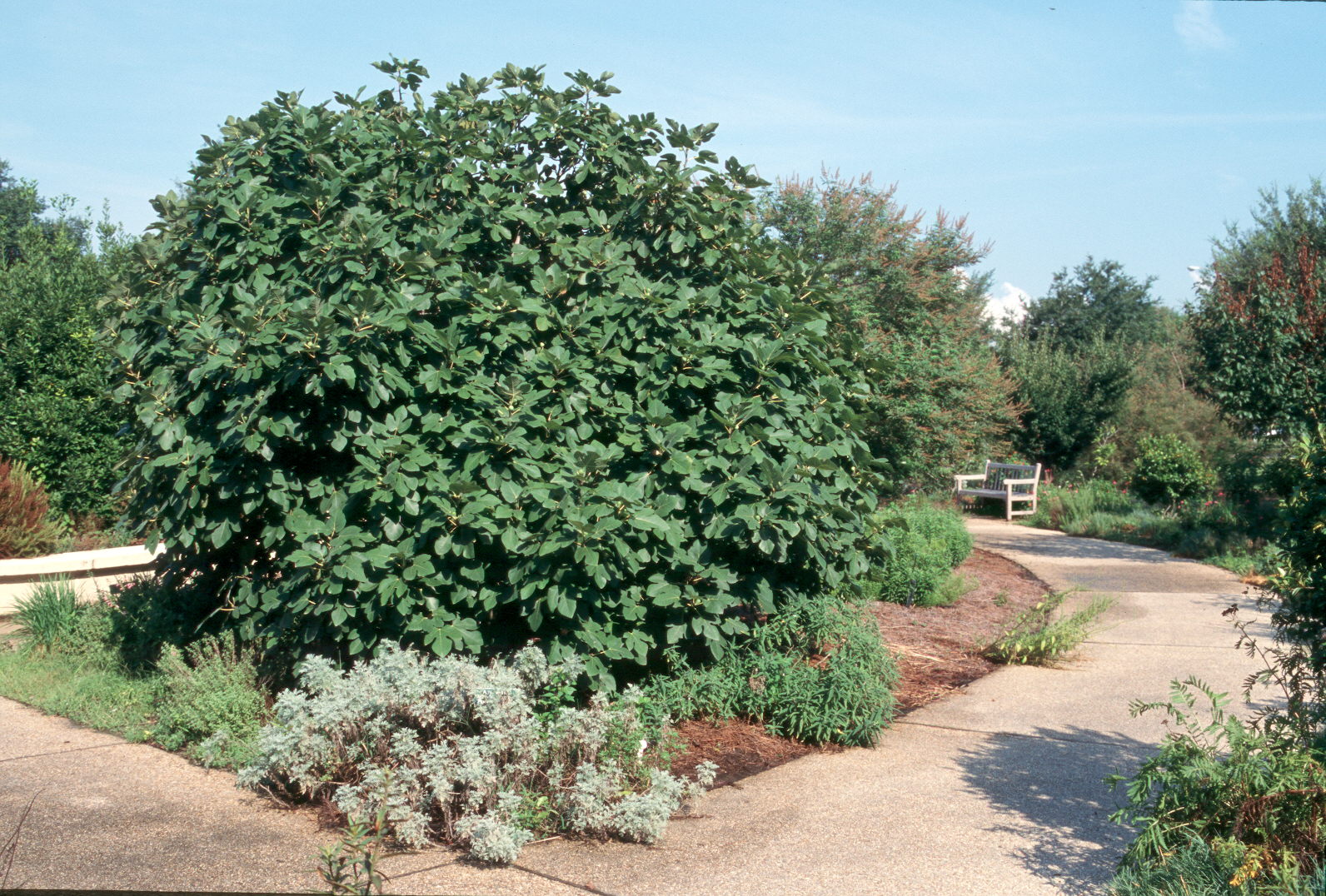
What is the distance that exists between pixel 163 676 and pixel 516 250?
3104mm

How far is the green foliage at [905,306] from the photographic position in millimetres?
11234

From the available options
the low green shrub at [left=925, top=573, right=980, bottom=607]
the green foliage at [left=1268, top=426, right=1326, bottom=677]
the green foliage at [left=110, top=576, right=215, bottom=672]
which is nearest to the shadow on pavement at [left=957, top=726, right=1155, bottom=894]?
the green foliage at [left=1268, top=426, right=1326, bottom=677]

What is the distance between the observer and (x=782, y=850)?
399cm

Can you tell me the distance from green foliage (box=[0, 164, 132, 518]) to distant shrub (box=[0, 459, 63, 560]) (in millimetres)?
501

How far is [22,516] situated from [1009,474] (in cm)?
1748

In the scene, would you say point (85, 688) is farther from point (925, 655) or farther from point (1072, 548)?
point (1072, 548)

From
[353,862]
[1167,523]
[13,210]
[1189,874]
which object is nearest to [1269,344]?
[1167,523]

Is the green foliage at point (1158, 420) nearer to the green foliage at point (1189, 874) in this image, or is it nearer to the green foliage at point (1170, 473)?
the green foliage at point (1170, 473)

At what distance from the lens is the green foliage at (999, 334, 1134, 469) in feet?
71.5

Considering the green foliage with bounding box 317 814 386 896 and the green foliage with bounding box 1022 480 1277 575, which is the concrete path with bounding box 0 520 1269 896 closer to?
the green foliage with bounding box 317 814 386 896

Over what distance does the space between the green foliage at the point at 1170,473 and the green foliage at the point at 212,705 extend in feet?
48.0

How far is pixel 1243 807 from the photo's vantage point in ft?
11.1

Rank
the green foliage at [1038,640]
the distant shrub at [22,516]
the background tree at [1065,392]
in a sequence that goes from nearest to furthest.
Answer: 1. the green foliage at [1038,640]
2. the distant shrub at [22,516]
3. the background tree at [1065,392]

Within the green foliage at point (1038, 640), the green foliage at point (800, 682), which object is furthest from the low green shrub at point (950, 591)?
the green foliage at point (800, 682)
